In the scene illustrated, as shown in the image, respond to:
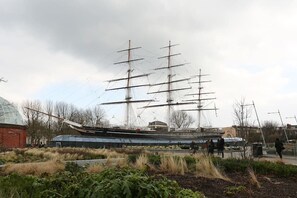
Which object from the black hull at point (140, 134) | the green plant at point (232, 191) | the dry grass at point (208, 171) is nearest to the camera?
the green plant at point (232, 191)

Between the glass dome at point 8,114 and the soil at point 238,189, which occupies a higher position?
the glass dome at point 8,114

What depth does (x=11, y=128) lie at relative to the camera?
2480 inches

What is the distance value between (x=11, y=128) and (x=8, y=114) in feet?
14.9

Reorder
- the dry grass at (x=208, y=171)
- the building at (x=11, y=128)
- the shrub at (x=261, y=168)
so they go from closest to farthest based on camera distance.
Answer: the dry grass at (x=208, y=171) → the shrub at (x=261, y=168) → the building at (x=11, y=128)

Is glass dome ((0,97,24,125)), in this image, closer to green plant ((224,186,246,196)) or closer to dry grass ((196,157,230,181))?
dry grass ((196,157,230,181))

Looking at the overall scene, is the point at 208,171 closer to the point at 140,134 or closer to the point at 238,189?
the point at 238,189

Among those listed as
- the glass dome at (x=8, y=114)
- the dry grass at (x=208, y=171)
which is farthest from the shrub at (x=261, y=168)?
the glass dome at (x=8, y=114)

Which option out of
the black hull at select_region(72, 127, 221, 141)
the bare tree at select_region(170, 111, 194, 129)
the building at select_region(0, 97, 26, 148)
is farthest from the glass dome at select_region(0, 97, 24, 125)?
the bare tree at select_region(170, 111, 194, 129)

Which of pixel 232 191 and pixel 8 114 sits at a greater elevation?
pixel 8 114

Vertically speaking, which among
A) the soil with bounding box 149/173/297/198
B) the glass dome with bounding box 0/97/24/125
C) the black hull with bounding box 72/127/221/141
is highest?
the glass dome with bounding box 0/97/24/125

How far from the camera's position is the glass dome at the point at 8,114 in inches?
2552

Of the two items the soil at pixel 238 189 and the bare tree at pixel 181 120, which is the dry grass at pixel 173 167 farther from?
the bare tree at pixel 181 120

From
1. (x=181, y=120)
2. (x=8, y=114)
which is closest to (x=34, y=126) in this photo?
(x=8, y=114)

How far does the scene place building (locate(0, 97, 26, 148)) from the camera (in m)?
61.6
